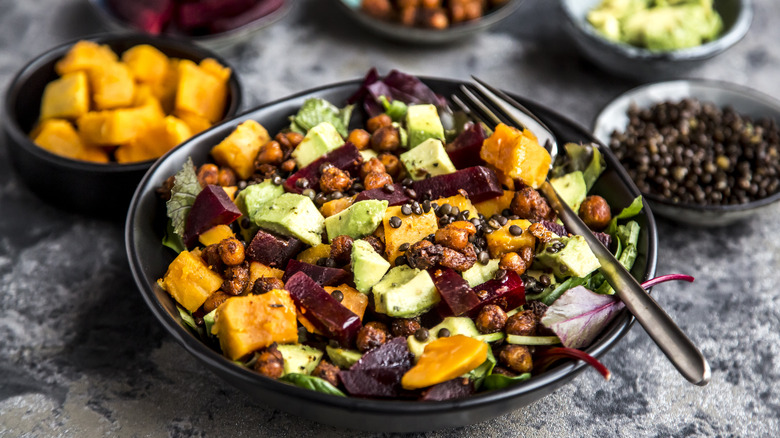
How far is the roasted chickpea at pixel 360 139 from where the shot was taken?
8.34ft

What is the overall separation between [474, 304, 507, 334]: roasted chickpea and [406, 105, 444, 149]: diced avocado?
0.75 metres

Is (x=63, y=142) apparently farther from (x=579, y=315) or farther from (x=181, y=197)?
(x=579, y=315)

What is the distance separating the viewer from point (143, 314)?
2.61 metres

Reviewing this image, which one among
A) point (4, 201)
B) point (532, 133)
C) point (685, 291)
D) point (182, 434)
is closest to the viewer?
point (182, 434)

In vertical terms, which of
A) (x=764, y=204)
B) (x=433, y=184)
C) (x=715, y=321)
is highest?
(x=433, y=184)

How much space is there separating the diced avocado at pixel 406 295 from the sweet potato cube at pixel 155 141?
1.20 m

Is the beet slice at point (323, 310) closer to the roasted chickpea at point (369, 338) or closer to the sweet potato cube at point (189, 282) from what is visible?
the roasted chickpea at point (369, 338)

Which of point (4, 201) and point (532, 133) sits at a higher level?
point (532, 133)

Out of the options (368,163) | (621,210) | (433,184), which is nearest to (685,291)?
(621,210)

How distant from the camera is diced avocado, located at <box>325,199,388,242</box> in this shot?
2160mm

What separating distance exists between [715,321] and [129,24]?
3.06m

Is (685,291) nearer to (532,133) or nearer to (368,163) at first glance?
(532,133)

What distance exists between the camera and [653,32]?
11.4 ft

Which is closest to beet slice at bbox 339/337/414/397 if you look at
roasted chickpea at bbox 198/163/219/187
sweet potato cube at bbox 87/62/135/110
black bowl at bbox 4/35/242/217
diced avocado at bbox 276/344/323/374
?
diced avocado at bbox 276/344/323/374
